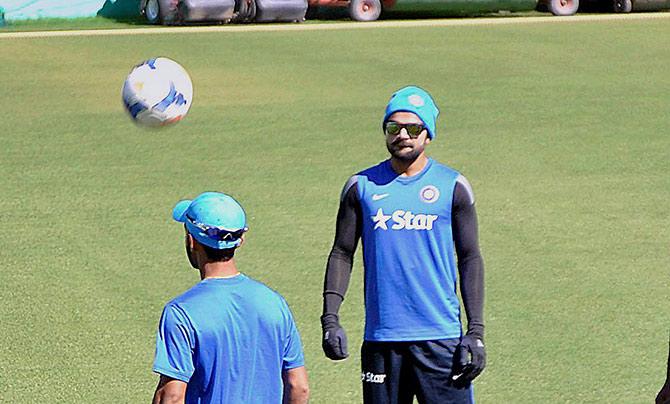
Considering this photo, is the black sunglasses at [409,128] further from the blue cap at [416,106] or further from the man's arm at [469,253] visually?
the man's arm at [469,253]

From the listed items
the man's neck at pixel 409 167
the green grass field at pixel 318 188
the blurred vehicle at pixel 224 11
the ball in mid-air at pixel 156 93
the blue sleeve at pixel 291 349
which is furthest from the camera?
the blurred vehicle at pixel 224 11

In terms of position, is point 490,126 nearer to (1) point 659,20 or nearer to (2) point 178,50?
(2) point 178,50

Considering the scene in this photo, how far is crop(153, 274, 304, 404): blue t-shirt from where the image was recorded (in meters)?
5.15

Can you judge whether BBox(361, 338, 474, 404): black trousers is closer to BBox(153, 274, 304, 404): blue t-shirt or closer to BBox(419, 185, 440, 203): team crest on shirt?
BBox(419, 185, 440, 203): team crest on shirt

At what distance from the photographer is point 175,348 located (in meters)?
5.14

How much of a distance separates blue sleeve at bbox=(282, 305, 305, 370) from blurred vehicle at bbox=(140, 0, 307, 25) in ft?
69.3

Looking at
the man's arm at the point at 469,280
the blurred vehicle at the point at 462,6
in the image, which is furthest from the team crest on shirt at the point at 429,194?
the blurred vehicle at the point at 462,6

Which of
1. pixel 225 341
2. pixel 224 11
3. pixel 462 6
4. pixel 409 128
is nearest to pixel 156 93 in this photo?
pixel 409 128

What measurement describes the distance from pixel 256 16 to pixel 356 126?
10.7 m

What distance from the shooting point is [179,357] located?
203 inches

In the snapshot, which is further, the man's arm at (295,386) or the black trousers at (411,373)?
the black trousers at (411,373)

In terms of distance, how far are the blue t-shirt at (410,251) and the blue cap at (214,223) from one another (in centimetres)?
137

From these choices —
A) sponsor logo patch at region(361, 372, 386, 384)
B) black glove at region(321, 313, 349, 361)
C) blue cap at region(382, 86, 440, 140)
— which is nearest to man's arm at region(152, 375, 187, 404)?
black glove at region(321, 313, 349, 361)

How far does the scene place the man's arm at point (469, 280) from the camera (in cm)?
661
